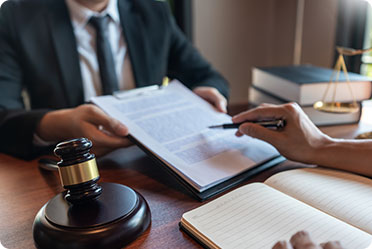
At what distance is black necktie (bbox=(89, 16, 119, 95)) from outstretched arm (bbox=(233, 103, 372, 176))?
0.69 meters

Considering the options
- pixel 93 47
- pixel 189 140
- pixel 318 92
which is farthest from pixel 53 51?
pixel 318 92

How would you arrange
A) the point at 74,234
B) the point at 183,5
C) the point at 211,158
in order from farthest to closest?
the point at 183,5, the point at 211,158, the point at 74,234

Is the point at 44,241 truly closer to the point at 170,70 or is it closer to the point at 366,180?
the point at 366,180

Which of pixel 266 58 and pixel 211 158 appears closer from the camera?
pixel 211 158

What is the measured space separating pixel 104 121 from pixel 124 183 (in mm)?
161

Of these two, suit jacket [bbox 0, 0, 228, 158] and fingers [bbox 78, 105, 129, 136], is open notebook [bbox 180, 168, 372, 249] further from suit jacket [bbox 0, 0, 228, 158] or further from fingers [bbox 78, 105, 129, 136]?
suit jacket [bbox 0, 0, 228, 158]

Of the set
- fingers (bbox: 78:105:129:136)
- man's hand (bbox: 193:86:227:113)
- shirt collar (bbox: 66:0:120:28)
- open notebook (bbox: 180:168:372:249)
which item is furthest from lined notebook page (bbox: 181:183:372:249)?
shirt collar (bbox: 66:0:120:28)

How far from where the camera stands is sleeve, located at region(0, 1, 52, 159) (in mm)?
839

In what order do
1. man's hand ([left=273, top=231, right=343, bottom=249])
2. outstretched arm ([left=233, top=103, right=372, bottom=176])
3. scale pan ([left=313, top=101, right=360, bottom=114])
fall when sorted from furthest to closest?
scale pan ([left=313, top=101, right=360, bottom=114]) → outstretched arm ([left=233, top=103, right=372, bottom=176]) → man's hand ([left=273, top=231, right=343, bottom=249])

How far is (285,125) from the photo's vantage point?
697 mm

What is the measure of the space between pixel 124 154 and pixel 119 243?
40cm

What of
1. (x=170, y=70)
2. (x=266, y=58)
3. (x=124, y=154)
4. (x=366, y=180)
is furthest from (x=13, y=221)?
(x=266, y=58)

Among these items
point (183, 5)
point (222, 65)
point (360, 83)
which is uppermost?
point (183, 5)

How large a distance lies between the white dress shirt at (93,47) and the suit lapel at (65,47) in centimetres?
4
